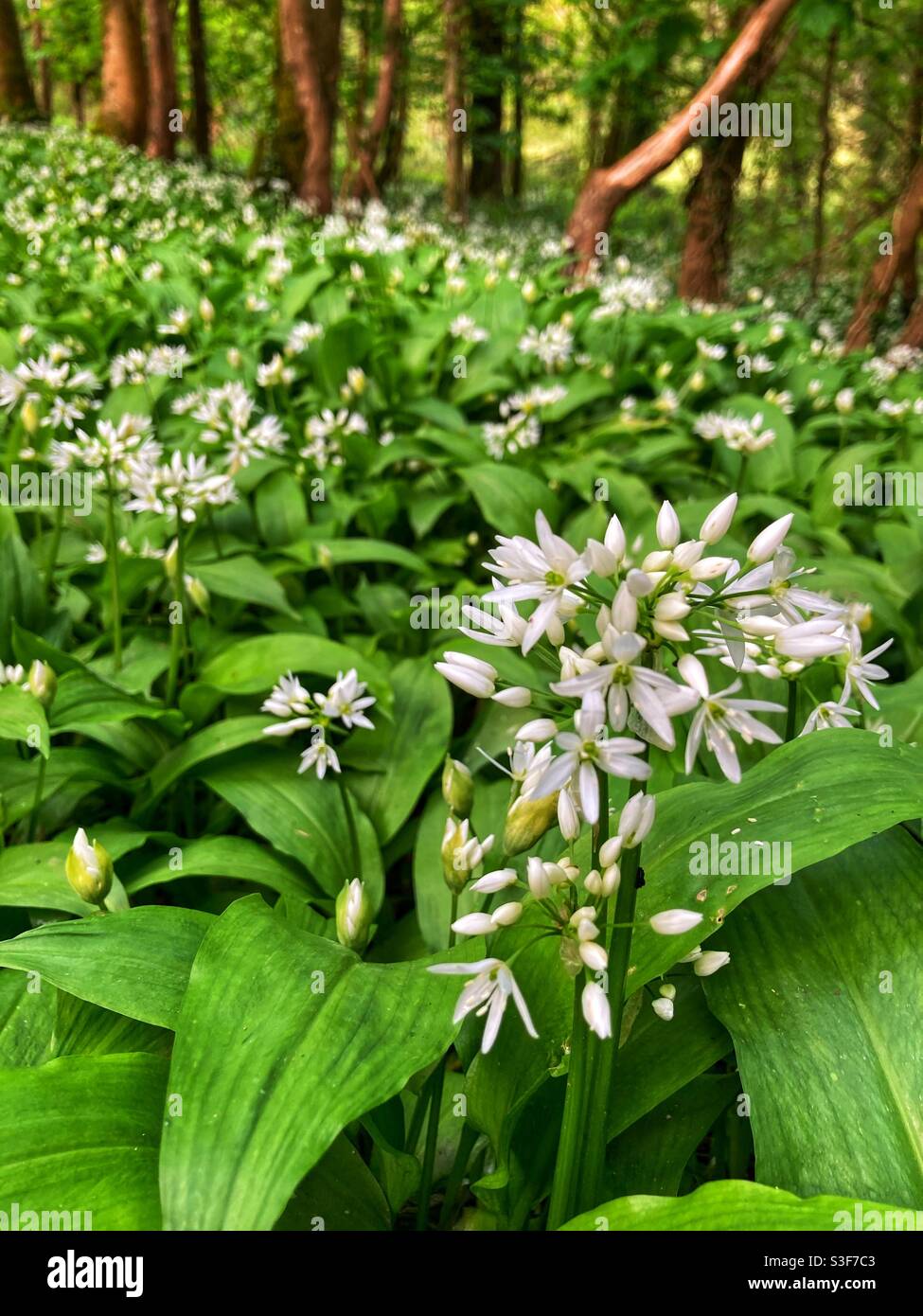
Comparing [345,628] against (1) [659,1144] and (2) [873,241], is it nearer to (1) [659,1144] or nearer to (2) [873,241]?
(1) [659,1144]

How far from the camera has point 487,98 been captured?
57.7 ft

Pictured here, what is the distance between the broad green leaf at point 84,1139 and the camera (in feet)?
3.51

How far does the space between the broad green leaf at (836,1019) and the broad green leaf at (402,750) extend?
1039 mm

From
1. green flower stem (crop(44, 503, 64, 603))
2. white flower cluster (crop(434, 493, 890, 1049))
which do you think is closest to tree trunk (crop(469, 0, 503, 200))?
green flower stem (crop(44, 503, 64, 603))

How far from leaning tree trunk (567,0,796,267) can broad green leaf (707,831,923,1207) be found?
7.19 m

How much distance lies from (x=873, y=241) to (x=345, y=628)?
9.24m

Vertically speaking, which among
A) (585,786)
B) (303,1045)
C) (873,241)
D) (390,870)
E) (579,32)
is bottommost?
(390,870)

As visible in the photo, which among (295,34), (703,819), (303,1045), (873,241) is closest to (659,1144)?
(703,819)

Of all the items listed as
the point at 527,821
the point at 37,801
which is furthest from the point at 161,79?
the point at 527,821

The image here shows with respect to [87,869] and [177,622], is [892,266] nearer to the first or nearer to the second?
[177,622]

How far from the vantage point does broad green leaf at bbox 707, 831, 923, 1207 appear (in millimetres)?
1165

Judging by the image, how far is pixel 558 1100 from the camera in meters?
1.33

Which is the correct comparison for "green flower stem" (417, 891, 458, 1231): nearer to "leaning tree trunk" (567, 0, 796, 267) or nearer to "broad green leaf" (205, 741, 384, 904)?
"broad green leaf" (205, 741, 384, 904)

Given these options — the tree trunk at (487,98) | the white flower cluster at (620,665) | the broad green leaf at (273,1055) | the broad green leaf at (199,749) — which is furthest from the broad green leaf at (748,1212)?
the tree trunk at (487,98)
